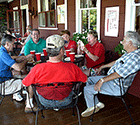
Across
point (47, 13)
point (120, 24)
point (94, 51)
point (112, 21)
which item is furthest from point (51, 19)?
point (94, 51)

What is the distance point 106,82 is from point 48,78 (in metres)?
0.97

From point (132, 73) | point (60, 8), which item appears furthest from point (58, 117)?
point (60, 8)

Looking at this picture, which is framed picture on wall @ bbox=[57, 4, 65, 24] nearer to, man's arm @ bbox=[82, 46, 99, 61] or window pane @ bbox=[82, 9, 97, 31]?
window pane @ bbox=[82, 9, 97, 31]

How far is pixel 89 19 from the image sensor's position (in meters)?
5.59

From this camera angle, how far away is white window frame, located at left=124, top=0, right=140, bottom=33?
13.4 ft

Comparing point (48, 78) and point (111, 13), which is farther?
point (111, 13)

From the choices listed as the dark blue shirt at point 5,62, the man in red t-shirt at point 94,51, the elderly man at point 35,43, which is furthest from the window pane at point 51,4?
the dark blue shirt at point 5,62

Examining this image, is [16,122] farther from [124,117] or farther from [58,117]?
[124,117]

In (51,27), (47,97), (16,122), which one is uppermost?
(51,27)

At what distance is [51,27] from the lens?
294 inches

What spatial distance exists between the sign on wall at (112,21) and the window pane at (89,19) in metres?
0.61

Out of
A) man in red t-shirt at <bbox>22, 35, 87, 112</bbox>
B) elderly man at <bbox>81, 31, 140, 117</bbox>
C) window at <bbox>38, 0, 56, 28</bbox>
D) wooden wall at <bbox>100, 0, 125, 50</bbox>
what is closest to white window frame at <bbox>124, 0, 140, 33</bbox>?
wooden wall at <bbox>100, 0, 125, 50</bbox>

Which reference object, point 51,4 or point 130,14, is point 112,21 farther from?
point 51,4

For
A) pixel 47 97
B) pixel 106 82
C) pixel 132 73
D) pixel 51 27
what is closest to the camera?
pixel 47 97
